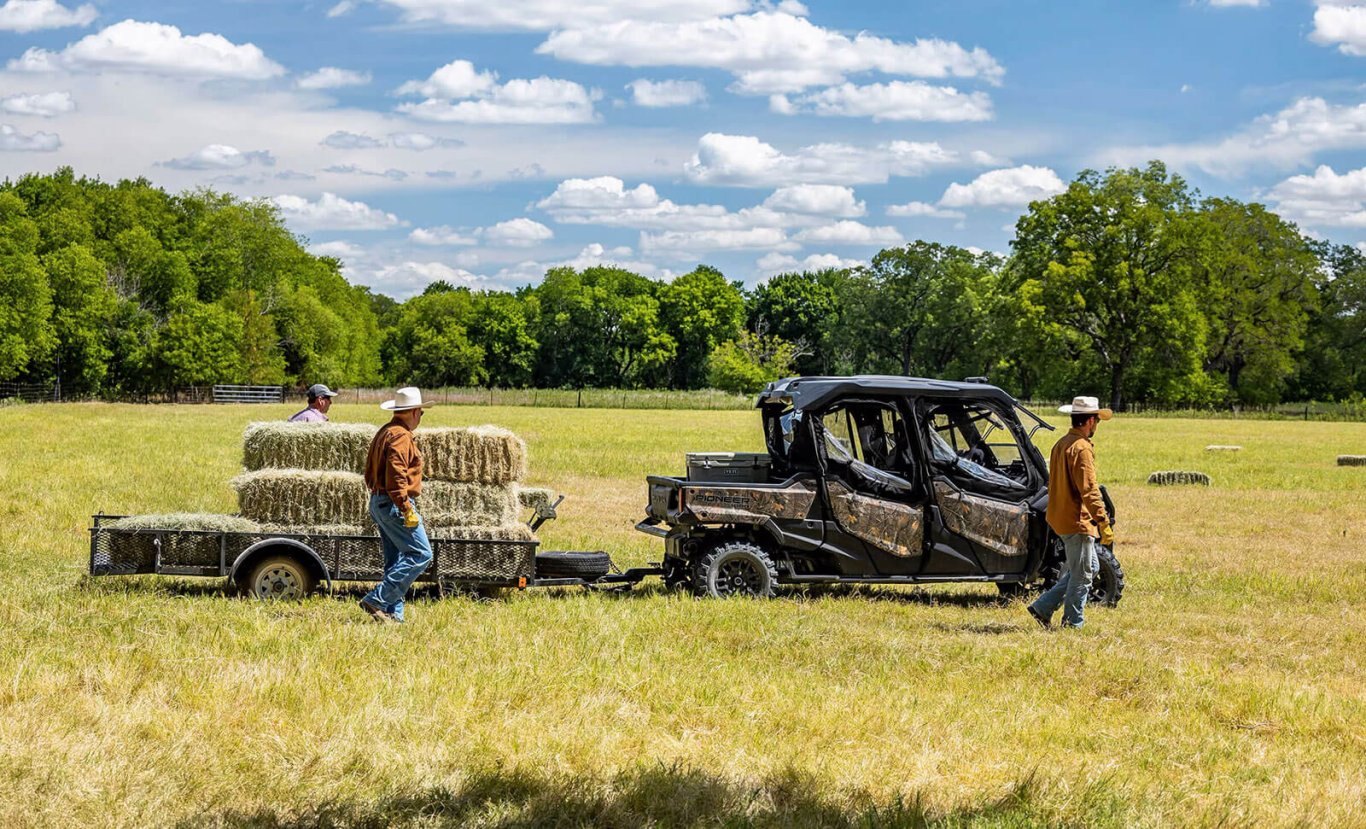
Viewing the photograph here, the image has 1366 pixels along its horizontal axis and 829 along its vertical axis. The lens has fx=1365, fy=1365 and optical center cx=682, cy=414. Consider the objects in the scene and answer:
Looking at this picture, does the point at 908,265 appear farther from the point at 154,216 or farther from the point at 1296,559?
the point at 1296,559

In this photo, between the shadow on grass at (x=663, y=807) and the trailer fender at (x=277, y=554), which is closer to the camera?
the shadow on grass at (x=663, y=807)

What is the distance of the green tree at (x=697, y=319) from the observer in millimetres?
128000

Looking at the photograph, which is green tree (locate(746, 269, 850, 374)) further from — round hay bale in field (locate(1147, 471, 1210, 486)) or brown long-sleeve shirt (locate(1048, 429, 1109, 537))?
brown long-sleeve shirt (locate(1048, 429, 1109, 537))

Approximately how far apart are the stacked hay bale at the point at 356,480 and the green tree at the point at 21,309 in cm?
6766

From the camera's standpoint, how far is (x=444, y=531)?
12.2 meters

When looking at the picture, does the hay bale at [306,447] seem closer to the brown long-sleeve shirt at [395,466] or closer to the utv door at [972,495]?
the brown long-sleeve shirt at [395,466]

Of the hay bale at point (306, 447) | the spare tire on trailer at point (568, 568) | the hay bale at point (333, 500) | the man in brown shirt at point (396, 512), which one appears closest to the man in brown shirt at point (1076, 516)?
the spare tire on trailer at point (568, 568)

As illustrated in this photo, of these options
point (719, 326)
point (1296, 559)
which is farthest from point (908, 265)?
point (1296, 559)

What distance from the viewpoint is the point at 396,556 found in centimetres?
1052

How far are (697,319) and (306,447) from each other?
380ft

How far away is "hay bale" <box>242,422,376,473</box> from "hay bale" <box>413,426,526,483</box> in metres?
0.73

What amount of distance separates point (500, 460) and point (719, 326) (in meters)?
116

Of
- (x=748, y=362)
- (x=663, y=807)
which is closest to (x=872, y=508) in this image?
(x=663, y=807)

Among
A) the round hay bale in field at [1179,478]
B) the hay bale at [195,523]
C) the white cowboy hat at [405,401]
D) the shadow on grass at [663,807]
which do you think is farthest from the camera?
the round hay bale in field at [1179,478]
